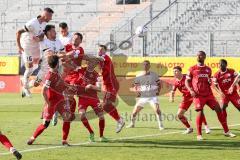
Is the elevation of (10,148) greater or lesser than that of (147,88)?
lesser

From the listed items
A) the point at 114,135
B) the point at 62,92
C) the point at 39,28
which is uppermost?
the point at 39,28

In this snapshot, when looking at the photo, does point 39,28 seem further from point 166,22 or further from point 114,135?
point 166,22

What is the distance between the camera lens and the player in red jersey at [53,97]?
13594 millimetres

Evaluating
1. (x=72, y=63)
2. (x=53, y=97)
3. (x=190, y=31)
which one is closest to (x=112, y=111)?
(x=72, y=63)

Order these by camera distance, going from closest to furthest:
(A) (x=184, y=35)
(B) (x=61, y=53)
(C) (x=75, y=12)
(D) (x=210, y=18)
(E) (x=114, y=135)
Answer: (B) (x=61, y=53)
(E) (x=114, y=135)
(A) (x=184, y=35)
(D) (x=210, y=18)
(C) (x=75, y=12)

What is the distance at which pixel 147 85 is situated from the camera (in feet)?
62.3

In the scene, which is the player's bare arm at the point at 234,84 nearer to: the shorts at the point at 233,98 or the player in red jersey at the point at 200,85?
the shorts at the point at 233,98

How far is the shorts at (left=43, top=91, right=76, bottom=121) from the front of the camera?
45.3 ft

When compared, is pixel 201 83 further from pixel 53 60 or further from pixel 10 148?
pixel 10 148

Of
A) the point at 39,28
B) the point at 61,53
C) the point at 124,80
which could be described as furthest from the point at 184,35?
the point at 61,53

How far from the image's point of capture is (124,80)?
118 feet

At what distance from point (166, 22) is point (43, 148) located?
3014 cm

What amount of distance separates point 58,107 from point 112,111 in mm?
2305

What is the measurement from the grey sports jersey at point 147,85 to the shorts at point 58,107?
15.3ft
